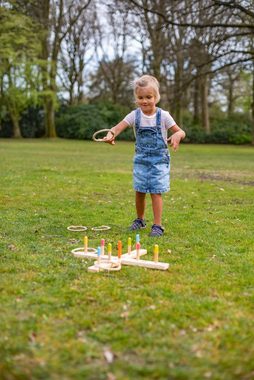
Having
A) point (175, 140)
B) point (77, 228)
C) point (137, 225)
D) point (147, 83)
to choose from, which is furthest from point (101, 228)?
point (147, 83)

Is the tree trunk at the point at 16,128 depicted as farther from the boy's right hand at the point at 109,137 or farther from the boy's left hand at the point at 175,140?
the boy's left hand at the point at 175,140

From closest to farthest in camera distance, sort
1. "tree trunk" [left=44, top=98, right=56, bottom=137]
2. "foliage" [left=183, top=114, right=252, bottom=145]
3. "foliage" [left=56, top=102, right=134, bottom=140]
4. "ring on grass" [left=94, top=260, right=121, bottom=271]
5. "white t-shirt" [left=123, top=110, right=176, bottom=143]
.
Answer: "ring on grass" [left=94, top=260, right=121, bottom=271] < "white t-shirt" [left=123, top=110, right=176, bottom=143] < "tree trunk" [left=44, top=98, right=56, bottom=137] < "foliage" [left=183, top=114, right=252, bottom=145] < "foliage" [left=56, top=102, right=134, bottom=140]

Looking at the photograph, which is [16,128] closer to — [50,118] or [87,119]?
[50,118]

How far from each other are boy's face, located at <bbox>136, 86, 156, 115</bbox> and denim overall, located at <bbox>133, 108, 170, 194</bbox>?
0.15 m

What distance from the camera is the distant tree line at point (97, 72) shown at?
2844 centimetres

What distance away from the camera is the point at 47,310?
3.23 meters

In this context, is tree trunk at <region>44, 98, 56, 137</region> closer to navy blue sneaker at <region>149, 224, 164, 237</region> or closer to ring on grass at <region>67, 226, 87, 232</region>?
ring on grass at <region>67, 226, 87, 232</region>


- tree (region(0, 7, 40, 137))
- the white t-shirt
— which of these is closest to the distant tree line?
tree (region(0, 7, 40, 137))

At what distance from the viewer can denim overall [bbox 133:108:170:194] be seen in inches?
230

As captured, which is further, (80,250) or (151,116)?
(151,116)

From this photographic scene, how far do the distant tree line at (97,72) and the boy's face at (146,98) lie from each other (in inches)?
699

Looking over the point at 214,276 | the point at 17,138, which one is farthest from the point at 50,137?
the point at 214,276

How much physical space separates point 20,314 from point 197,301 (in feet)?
3.86

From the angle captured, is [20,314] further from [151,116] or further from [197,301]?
[151,116]
